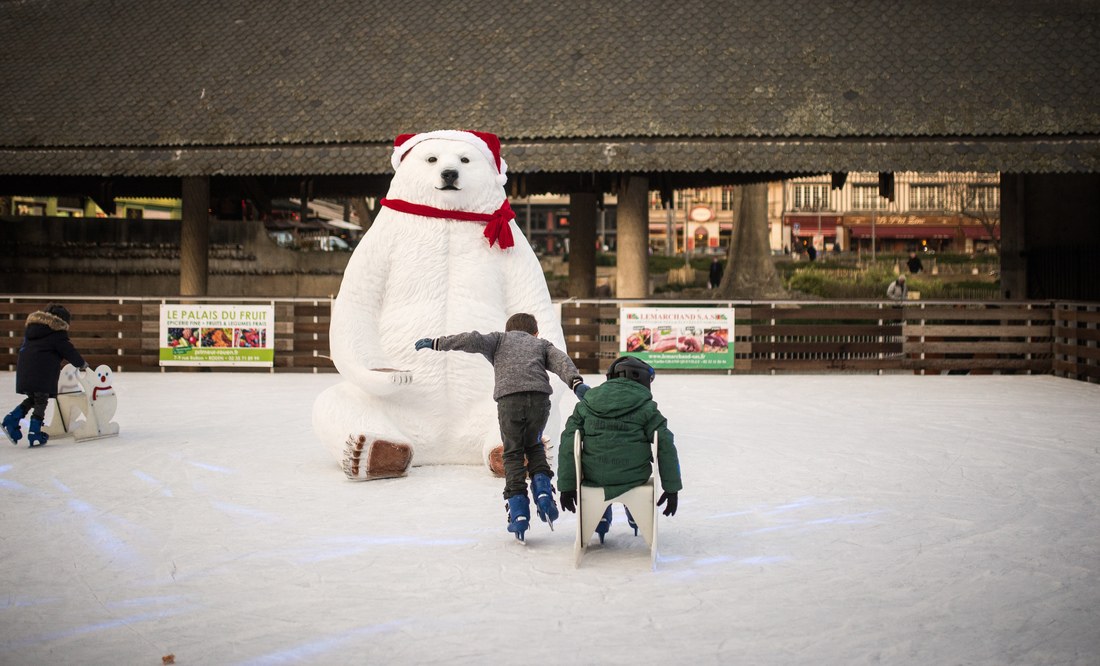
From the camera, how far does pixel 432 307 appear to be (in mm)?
7738

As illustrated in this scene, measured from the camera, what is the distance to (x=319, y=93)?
711 inches

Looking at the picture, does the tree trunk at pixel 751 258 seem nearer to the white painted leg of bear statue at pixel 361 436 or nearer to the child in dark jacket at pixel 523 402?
the white painted leg of bear statue at pixel 361 436

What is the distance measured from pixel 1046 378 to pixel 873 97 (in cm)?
469

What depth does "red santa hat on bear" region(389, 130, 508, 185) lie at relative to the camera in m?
8.03

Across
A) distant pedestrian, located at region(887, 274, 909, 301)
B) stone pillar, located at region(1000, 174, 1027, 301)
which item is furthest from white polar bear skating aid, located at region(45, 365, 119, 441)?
distant pedestrian, located at region(887, 274, 909, 301)

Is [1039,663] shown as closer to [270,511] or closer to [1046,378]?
[270,511]

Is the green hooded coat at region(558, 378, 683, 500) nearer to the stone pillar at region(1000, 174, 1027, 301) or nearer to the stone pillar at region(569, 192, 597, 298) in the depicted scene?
the stone pillar at region(1000, 174, 1027, 301)

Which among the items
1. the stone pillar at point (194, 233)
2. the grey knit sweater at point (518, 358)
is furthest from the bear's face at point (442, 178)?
the stone pillar at point (194, 233)

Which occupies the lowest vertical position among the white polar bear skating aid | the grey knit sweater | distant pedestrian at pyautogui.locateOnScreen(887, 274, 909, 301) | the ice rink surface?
the ice rink surface

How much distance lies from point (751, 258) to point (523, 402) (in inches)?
864

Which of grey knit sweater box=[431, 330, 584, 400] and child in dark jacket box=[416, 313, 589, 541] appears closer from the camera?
child in dark jacket box=[416, 313, 589, 541]

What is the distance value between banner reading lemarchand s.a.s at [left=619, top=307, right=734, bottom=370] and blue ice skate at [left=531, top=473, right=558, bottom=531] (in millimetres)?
10307

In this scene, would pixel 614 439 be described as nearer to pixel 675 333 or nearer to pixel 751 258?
pixel 675 333

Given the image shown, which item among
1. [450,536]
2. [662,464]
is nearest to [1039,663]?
[662,464]
